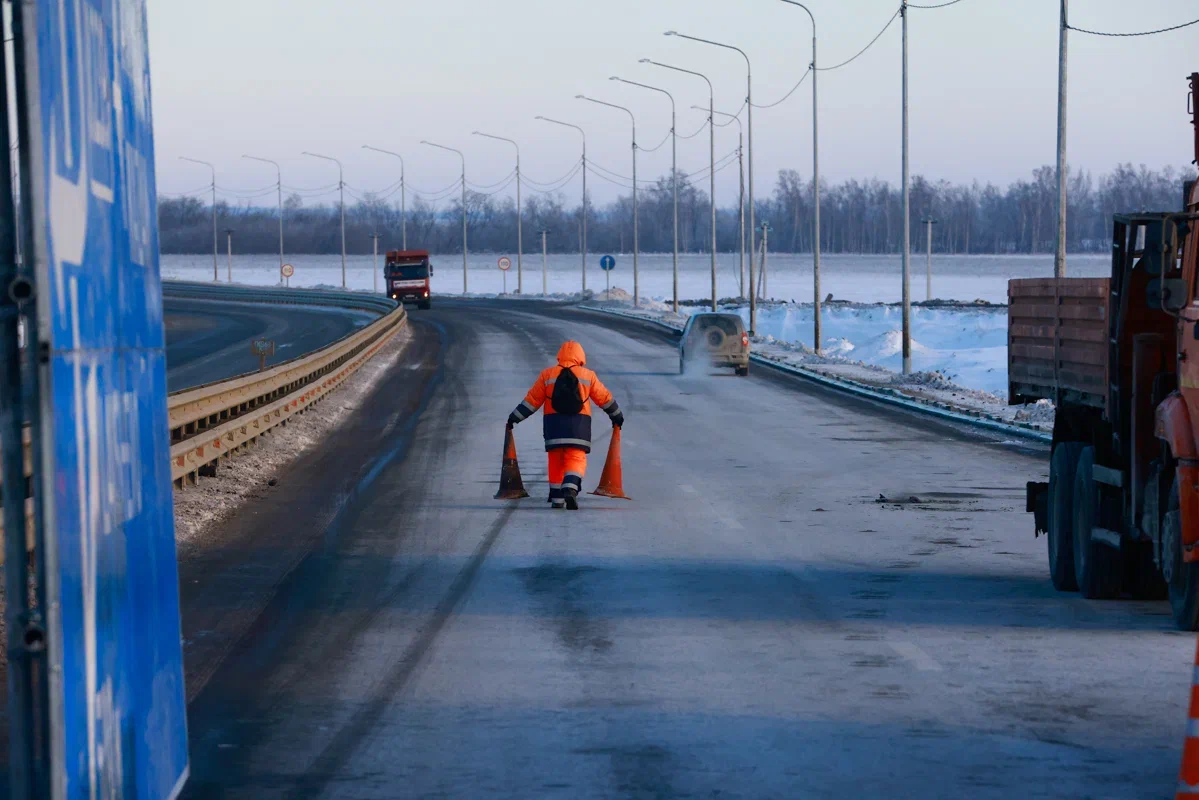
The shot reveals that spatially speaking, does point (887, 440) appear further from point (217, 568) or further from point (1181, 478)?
point (1181, 478)

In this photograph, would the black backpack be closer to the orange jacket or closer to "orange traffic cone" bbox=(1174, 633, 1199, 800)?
the orange jacket

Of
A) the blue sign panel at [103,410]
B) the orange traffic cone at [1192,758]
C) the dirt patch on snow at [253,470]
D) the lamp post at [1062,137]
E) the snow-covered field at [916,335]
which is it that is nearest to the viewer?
the blue sign panel at [103,410]

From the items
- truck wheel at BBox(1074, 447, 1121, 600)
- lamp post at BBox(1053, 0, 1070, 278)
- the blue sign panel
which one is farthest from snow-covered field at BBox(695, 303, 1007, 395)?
the blue sign panel

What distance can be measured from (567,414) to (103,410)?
11.2 meters

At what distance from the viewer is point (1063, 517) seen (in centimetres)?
1126

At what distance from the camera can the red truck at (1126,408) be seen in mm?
8766

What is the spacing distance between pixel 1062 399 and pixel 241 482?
367 inches

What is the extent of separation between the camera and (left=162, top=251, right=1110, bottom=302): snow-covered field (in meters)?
130

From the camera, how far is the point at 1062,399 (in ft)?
38.1

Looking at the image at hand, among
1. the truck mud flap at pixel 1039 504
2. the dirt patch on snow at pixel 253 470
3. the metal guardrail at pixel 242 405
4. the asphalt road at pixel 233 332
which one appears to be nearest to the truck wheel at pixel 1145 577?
the truck mud flap at pixel 1039 504

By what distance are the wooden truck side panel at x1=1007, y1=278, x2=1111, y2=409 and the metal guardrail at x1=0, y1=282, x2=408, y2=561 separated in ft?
18.7

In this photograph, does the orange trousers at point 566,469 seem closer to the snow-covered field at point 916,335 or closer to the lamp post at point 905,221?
the lamp post at point 905,221

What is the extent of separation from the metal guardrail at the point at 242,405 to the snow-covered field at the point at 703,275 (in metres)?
84.3

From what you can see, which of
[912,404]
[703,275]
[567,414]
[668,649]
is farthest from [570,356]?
[703,275]
